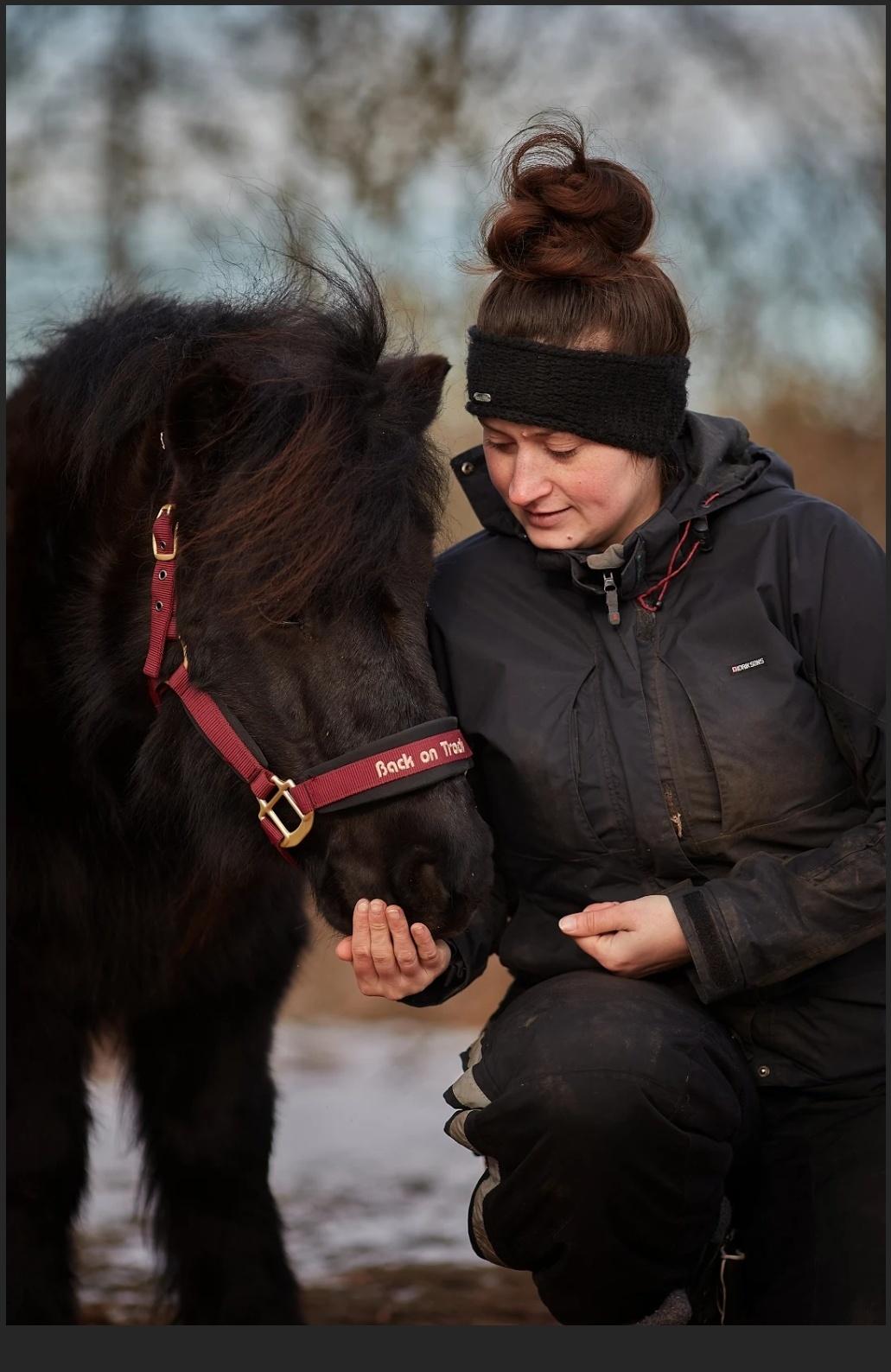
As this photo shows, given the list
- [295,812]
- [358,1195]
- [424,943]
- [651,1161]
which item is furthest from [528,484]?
[358,1195]

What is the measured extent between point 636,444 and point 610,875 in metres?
0.76

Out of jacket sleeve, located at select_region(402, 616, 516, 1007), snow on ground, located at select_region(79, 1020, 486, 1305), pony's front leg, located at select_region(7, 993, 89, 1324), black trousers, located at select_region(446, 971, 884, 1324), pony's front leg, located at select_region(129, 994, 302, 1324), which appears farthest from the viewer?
snow on ground, located at select_region(79, 1020, 486, 1305)

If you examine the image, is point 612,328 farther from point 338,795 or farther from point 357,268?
point 338,795

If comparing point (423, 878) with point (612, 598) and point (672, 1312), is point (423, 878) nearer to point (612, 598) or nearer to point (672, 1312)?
point (612, 598)

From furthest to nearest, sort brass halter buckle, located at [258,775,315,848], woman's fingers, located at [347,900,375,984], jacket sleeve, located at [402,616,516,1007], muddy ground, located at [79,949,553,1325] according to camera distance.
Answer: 1. muddy ground, located at [79,949,553,1325]
2. jacket sleeve, located at [402,616,516,1007]
3. brass halter buckle, located at [258,775,315,848]
4. woman's fingers, located at [347,900,375,984]

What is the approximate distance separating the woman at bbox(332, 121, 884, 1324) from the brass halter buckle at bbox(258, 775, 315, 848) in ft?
0.64

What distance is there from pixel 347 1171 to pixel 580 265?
11.3 feet

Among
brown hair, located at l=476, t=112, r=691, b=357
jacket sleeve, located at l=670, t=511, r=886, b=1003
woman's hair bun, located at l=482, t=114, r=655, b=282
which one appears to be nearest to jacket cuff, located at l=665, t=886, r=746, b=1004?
jacket sleeve, located at l=670, t=511, r=886, b=1003

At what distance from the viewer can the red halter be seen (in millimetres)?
2215

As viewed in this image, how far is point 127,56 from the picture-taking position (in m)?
7.08

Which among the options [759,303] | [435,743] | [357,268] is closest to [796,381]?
[759,303]

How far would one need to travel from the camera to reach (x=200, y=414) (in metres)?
2.45

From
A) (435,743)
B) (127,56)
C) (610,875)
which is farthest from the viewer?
(127,56)

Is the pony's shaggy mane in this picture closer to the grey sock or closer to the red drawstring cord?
the red drawstring cord
